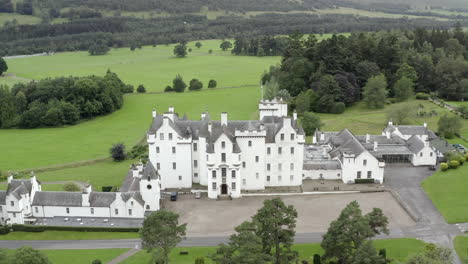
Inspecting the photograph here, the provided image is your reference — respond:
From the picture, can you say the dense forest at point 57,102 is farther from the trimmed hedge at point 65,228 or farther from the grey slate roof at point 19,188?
the trimmed hedge at point 65,228

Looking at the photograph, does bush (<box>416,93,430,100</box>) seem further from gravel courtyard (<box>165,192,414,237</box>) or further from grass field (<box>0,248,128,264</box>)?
grass field (<box>0,248,128,264</box>)

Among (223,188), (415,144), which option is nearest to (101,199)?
(223,188)

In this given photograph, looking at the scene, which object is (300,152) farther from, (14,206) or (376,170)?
(14,206)

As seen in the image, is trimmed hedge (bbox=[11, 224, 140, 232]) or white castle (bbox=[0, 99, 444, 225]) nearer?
trimmed hedge (bbox=[11, 224, 140, 232])

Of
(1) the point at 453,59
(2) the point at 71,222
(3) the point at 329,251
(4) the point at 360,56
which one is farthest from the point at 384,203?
(1) the point at 453,59

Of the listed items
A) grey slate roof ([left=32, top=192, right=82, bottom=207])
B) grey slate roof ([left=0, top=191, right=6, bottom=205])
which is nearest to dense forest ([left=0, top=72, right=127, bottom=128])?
grey slate roof ([left=0, top=191, right=6, bottom=205])

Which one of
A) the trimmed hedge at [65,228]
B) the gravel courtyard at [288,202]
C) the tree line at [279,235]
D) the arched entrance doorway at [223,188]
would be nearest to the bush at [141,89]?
the gravel courtyard at [288,202]
